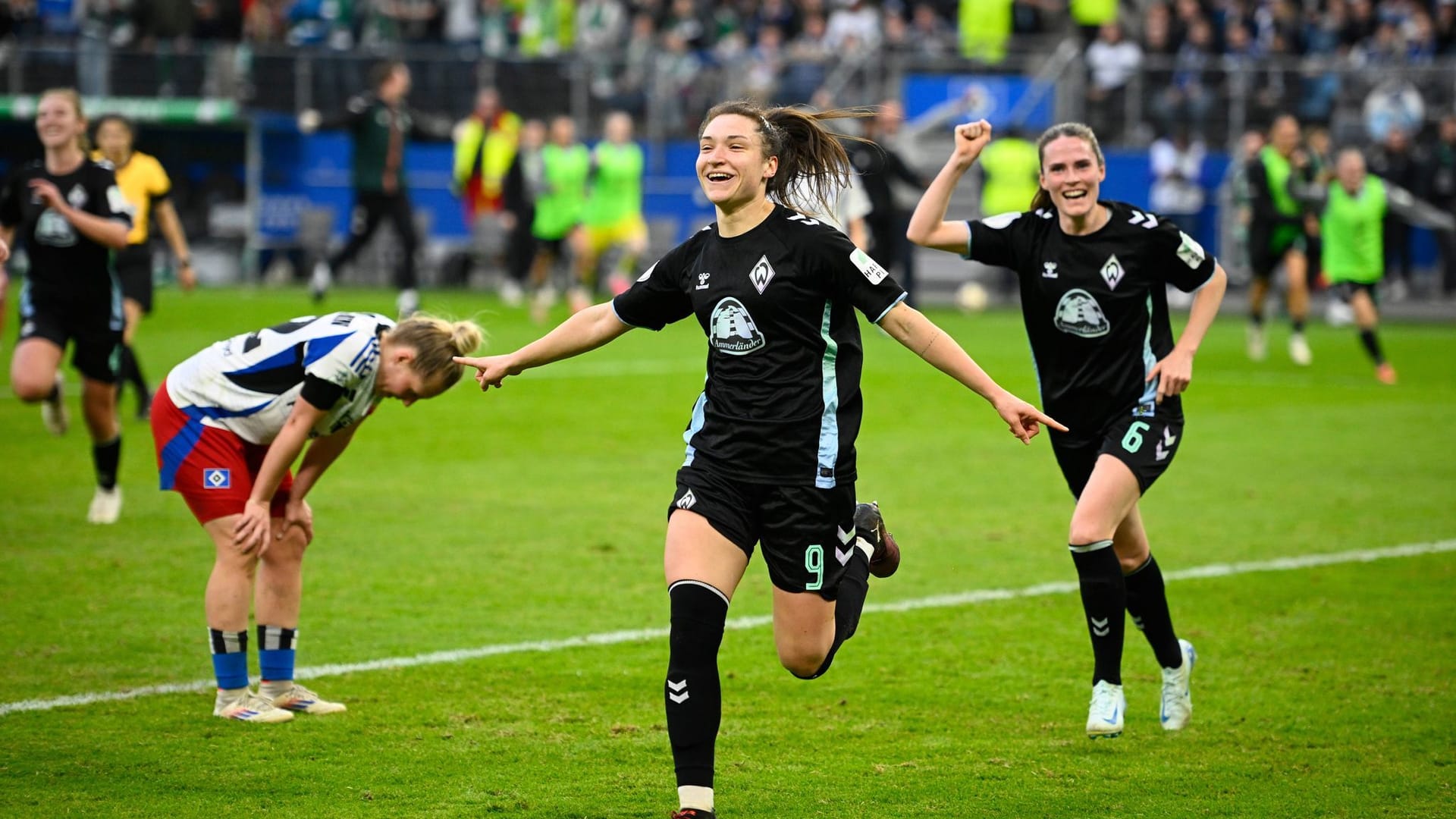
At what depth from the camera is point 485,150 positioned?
27938mm

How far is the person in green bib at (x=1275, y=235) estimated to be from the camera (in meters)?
19.0

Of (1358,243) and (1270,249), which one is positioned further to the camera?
(1270,249)

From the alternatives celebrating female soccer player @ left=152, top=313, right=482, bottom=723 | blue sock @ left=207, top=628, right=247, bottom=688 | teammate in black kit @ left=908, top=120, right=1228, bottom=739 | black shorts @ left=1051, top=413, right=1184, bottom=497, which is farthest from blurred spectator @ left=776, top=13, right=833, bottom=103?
blue sock @ left=207, top=628, right=247, bottom=688

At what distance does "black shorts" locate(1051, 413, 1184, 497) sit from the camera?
6.30 m

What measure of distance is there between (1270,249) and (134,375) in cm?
1226

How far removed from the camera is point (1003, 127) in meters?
28.2

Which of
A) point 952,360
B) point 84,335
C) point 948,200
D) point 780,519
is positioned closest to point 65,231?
point 84,335

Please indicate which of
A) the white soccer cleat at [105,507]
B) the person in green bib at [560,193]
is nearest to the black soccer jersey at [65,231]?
the white soccer cleat at [105,507]

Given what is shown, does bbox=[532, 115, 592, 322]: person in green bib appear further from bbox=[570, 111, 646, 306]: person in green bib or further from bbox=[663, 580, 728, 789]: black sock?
bbox=[663, 580, 728, 789]: black sock

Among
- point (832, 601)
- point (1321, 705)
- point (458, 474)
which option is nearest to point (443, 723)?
point (832, 601)

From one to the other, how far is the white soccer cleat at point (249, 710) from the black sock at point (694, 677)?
1896mm

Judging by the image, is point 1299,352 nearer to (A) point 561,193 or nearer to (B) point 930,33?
(A) point 561,193

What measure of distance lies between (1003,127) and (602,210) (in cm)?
774

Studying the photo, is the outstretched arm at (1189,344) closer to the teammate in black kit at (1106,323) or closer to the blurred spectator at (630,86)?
the teammate in black kit at (1106,323)
